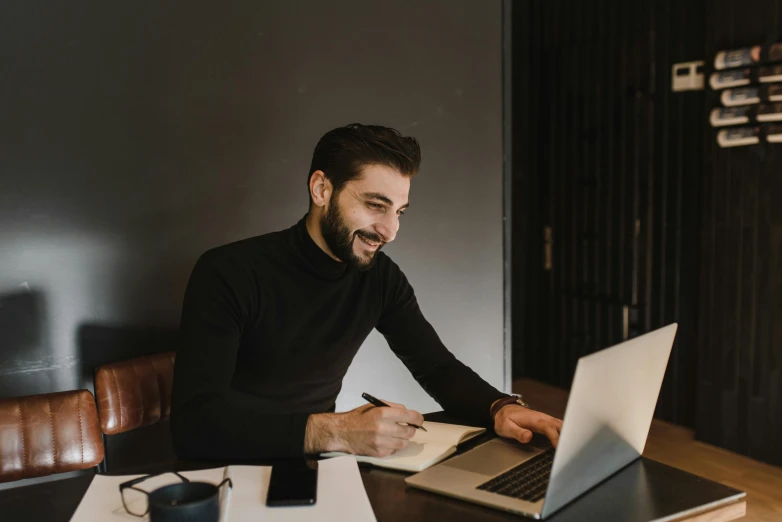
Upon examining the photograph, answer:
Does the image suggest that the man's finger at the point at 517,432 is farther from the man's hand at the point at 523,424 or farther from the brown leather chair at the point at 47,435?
the brown leather chair at the point at 47,435

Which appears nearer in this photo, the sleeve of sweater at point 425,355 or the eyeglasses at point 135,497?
the eyeglasses at point 135,497

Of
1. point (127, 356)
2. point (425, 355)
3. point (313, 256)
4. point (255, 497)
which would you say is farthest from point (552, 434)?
point (127, 356)

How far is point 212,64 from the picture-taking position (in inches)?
95.2

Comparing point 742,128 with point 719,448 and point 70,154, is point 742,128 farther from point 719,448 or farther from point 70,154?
point 70,154

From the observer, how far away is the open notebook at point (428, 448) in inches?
52.6

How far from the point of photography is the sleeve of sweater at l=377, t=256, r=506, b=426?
1.70 metres

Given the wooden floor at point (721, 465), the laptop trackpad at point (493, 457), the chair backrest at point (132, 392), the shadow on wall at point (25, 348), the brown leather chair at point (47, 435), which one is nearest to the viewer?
the laptop trackpad at point (493, 457)

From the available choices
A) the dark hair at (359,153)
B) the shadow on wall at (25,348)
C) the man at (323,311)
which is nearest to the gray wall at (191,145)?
the shadow on wall at (25,348)

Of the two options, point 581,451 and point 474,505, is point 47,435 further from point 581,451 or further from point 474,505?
point 581,451

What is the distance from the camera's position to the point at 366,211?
5.76 feet

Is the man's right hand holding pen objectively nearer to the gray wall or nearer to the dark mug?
the dark mug

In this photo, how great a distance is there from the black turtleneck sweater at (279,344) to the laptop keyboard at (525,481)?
0.28 m

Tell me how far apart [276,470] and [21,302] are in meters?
1.27

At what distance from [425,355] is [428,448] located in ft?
Result: 1.60
